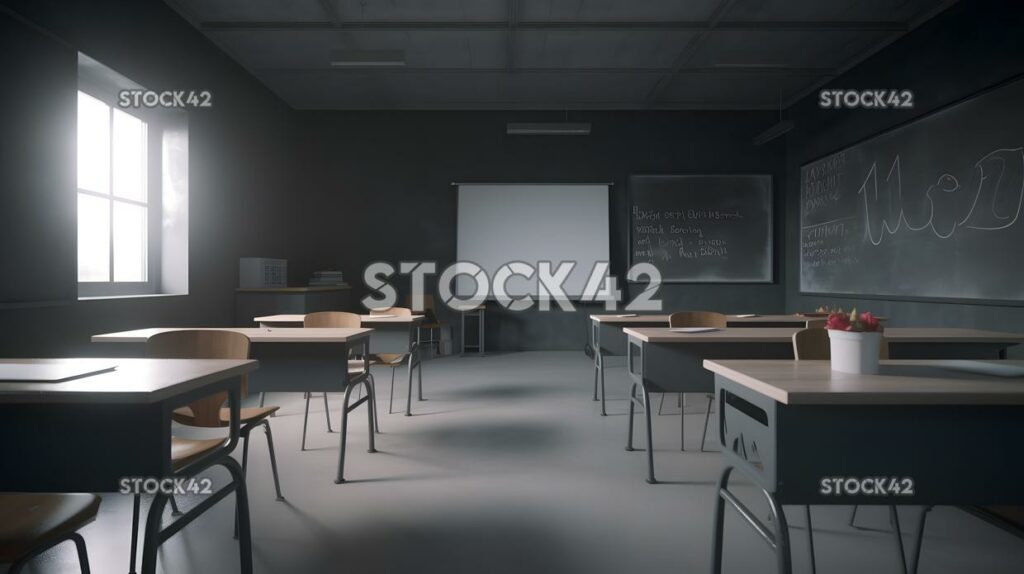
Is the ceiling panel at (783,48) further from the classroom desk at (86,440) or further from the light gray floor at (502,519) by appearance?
the classroom desk at (86,440)

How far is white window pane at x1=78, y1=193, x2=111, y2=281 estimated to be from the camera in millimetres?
3398

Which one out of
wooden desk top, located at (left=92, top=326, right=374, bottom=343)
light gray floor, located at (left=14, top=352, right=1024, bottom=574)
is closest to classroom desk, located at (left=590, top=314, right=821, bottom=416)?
light gray floor, located at (left=14, top=352, right=1024, bottom=574)

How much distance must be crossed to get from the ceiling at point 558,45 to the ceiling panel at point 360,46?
2 cm

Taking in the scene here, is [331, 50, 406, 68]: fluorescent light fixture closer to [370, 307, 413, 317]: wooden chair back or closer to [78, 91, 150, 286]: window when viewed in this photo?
[78, 91, 150, 286]: window

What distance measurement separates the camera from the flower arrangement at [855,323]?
4.05 ft

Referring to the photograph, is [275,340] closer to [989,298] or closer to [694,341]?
[694,341]

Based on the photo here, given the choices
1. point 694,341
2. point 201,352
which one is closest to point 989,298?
point 694,341

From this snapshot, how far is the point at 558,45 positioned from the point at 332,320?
3394 mm

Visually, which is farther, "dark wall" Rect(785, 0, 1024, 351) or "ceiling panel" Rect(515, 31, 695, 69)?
"ceiling panel" Rect(515, 31, 695, 69)

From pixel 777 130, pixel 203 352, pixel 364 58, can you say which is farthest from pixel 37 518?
pixel 777 130

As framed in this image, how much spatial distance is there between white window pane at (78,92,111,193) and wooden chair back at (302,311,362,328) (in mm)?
1711

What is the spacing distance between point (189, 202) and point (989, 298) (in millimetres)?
6004

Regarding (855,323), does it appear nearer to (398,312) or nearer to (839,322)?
(839,322)

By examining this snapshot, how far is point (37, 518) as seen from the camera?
1.05 m
